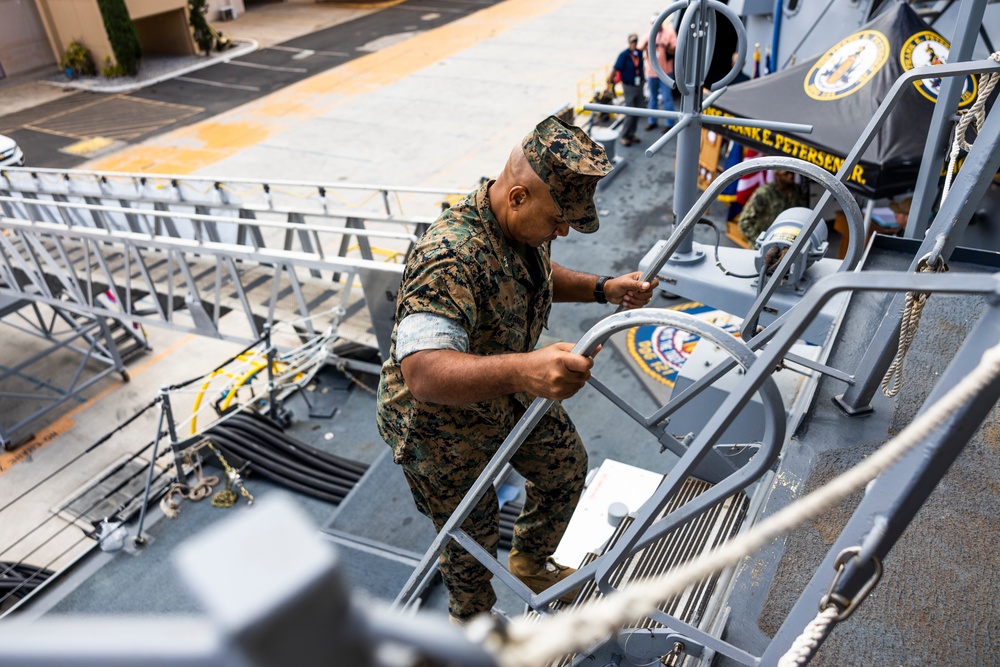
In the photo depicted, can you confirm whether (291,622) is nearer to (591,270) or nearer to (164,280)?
(591,270)

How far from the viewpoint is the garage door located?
82.2 feet

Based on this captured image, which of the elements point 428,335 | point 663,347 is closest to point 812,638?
point 428,335

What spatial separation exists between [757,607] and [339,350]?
25.4 feet

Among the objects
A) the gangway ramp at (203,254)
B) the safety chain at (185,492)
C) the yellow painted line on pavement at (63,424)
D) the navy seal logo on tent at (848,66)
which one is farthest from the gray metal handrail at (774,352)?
the yellow painted line on pavement at (63,424)

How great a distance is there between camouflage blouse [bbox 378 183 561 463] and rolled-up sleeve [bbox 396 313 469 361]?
0.11ft

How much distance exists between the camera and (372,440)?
8570 mm

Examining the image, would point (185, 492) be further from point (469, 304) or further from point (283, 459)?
point (469, 304)

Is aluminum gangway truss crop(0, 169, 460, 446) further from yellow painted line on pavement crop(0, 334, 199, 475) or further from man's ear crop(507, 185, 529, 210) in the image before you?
man's ear crop(507, 185, 529, 210)

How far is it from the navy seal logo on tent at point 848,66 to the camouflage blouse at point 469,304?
551cm

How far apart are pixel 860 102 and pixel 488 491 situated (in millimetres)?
5899

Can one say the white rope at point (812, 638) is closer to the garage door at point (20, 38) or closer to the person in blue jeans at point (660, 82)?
the person in blue jeans at point (660, 82)

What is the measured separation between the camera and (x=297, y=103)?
21.8m

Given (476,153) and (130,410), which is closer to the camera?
(130,410)

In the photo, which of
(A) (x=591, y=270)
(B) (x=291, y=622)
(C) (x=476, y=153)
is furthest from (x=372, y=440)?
(C) (x=476, y=153)
